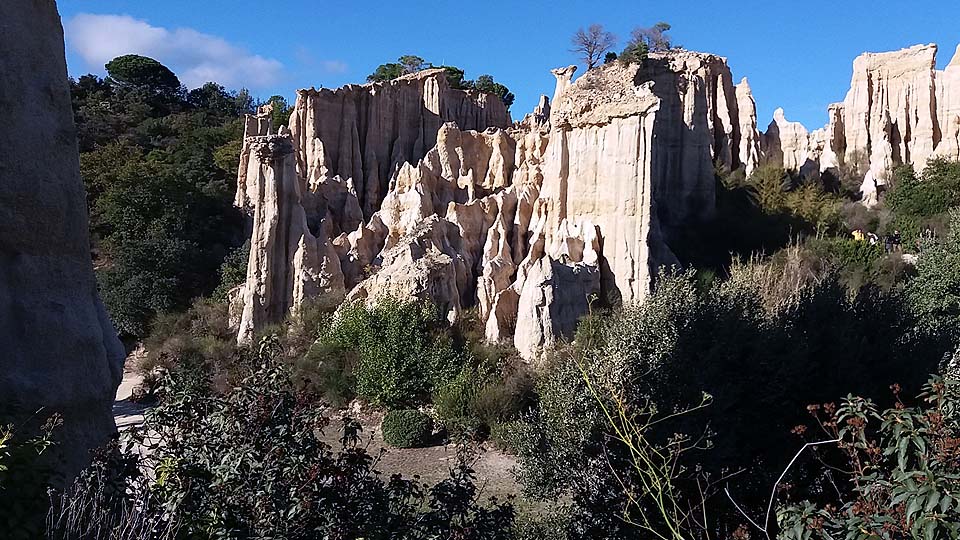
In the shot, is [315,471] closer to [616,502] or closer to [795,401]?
[616,502]

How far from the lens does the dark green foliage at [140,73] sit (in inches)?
2188

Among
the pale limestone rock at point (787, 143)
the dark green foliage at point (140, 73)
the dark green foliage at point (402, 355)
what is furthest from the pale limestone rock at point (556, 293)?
the dark green foliage at point (140, 73)

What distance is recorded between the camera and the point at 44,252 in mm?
5418

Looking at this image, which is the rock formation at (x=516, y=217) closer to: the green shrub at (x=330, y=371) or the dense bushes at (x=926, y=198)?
the green shrub at (x=330, y=371)

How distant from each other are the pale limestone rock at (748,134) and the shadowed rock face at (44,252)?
3403cm

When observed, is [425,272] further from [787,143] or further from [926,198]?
[787,143]

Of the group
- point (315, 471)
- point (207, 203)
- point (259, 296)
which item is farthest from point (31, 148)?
point (207, 203)

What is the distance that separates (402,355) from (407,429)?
2292 millimetres

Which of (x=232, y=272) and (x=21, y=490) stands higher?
(x=232, y=272)

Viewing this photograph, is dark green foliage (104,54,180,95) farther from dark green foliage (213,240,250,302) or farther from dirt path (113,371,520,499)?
dirt path (113,371,520,499)

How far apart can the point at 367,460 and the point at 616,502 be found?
4033mm

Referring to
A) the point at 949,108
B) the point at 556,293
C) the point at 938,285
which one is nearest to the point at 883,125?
the point at 949,108

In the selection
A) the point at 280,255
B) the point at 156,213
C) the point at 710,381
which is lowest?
the point at 710,381

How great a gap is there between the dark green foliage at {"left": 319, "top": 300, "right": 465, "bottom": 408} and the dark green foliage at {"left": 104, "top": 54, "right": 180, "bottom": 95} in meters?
46.8
